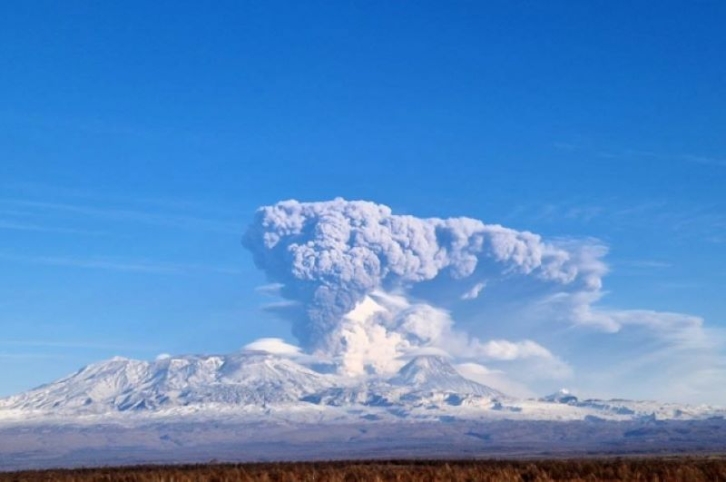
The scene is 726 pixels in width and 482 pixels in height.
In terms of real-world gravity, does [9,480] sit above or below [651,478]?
above

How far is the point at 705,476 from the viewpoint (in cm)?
Result: 3145

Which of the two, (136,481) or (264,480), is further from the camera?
(136,481)

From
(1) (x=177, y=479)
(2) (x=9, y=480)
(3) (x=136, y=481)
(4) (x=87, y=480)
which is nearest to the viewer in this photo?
(1) (x=177, y=479)

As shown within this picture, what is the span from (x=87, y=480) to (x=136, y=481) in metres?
6.97

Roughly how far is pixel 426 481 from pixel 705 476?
8.25m

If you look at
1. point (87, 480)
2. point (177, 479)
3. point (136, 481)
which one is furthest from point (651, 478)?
point (87, 480)

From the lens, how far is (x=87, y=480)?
40812mm

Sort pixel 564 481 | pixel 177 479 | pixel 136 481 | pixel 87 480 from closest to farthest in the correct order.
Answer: pixel 564 481, pixel 177 479, pixel 136 481, pixel 87 480

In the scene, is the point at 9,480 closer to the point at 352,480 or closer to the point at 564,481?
the point at 352,480

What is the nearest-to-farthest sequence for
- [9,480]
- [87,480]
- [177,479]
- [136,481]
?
[177,479] → [136,481] → [87,480] → [9,480]

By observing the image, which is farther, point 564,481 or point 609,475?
point 609,475

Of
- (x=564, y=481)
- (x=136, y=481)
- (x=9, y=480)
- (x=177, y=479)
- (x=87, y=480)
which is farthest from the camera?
(x=9, y=480)

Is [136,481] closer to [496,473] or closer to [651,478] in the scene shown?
[496,473]

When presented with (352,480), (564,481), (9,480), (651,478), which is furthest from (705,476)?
(9,480)
